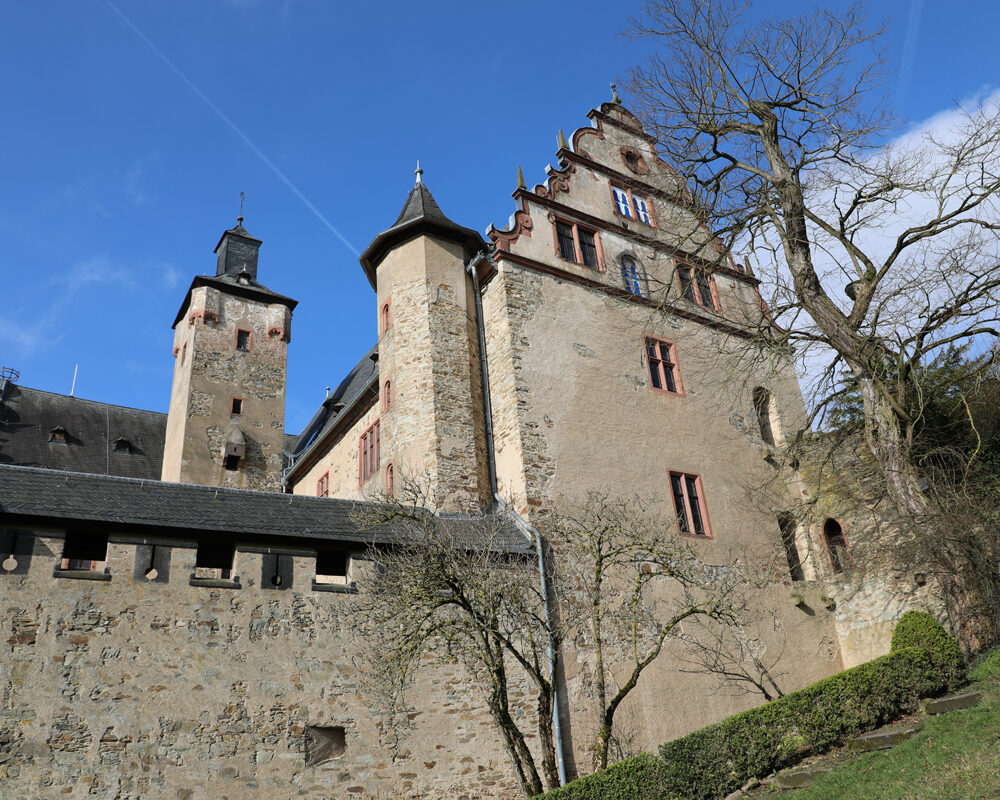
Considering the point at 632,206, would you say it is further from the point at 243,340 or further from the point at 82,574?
the point at 82,574

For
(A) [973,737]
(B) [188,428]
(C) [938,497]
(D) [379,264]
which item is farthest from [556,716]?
(B) [188,428]

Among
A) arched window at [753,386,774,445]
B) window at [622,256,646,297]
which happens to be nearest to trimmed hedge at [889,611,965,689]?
arched window at [753,386,774,445]

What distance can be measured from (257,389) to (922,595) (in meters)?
20.2

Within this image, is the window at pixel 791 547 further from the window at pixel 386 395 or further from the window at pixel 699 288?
the window at pixel 386 395

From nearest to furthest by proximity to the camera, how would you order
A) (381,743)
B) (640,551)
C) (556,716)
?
1. (381,743)
2. (556,716)
3. (640,551)

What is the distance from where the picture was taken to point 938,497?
1366 cm

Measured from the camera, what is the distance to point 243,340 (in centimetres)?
2764

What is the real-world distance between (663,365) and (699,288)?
332 cm

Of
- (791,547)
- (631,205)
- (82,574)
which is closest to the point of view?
(82,574)

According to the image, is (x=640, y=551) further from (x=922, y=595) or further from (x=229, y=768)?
(x=229, y=768)

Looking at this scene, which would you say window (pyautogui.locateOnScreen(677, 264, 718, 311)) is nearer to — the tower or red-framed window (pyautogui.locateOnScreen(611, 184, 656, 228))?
red-framed window (pyautogui.locateOnScreen(611, 184, 656, 228))

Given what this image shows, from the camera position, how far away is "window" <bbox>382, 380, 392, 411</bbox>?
55.3ft

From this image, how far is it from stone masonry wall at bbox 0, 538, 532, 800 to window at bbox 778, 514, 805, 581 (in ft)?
29.9

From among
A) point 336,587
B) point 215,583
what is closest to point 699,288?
point 336,587
